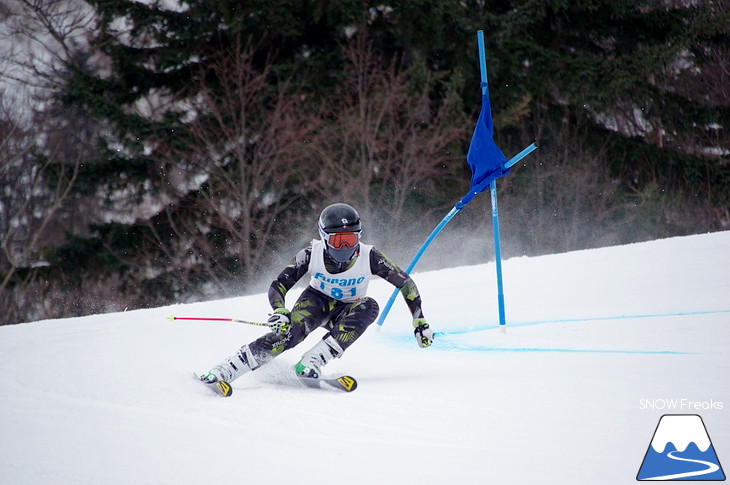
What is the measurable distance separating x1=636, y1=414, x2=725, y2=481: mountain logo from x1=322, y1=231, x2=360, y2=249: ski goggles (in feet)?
7.59

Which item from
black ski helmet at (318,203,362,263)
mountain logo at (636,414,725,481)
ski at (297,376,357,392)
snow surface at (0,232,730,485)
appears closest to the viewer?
mountain logo at (636,414,725,481)

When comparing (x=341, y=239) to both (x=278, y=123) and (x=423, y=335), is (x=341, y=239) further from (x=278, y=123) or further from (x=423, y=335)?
(x=278, y=123)

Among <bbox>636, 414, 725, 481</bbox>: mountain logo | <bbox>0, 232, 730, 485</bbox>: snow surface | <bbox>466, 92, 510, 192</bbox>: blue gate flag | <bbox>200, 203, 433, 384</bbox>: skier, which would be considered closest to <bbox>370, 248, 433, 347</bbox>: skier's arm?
<bbox>200, 203, 433, 384</bbox>: skier

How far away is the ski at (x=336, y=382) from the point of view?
4.43 meters

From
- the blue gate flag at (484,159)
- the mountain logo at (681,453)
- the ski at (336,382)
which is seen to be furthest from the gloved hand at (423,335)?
the blue gate flag at (484,159)

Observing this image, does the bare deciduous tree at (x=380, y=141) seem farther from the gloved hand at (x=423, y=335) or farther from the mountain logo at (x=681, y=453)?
the mountain logo at (x=681, y=453)

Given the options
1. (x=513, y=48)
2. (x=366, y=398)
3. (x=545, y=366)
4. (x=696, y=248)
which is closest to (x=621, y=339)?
(x=545, y=366)

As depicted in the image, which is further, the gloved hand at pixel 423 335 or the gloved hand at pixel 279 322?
the gloved hand at pixel 423 335

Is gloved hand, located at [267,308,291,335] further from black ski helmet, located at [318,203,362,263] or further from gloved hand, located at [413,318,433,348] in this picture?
gloved hand, located at [413,318,433,348]

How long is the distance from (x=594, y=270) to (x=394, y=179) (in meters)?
8.32

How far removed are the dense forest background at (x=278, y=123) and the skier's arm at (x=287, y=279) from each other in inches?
443

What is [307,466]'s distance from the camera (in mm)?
3076

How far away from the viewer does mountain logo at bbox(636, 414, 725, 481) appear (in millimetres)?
2918

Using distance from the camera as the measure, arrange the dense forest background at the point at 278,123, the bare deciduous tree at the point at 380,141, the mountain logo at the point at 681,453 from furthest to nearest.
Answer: the dense forest background at the point at 278,123 < the bare deciduous tree at the point at 380,141 < the mountain logo at the point at 681,453
